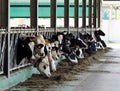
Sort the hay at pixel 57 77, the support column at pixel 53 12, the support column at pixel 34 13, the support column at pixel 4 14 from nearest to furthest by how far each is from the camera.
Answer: the support column at pixel 4 14 < the hay at pixel 57 77 < the support column at pixel 34 13 < the support column at pixel 53 12

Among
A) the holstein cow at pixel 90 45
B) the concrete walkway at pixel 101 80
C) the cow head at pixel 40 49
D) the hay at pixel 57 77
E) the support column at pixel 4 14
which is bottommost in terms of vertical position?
the concrete walkway at pixel 101 80

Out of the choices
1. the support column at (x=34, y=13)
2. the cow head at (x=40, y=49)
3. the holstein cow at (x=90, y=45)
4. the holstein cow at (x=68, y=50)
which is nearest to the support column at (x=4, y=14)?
the cow head at (x=40, y=49)

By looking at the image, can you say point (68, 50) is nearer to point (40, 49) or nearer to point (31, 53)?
point (40, 49)

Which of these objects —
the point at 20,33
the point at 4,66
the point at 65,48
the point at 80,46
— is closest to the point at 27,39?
the point at 20,33

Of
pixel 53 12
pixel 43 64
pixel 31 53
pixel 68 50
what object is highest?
pixel 53 12

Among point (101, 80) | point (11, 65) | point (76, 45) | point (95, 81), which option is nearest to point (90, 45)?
point (76, 45)

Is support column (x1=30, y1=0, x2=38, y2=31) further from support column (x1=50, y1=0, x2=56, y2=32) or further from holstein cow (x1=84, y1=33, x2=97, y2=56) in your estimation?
holstein cow (x1=84, y1=33, x2=97, y2=56)

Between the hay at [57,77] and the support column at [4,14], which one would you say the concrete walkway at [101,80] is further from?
the support column at [4,14]

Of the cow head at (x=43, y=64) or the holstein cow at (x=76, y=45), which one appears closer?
the cow head at (x=43, y=64)

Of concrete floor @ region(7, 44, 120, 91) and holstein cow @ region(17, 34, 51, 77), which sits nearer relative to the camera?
concrete floor @ region(7, 44, 120, 91)

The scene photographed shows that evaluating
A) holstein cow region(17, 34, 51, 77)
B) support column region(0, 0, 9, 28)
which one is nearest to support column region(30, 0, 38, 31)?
holstein cow region(17, 34, 51, 77)

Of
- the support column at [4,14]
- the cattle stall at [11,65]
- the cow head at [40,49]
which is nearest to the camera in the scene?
the cattle stall at [11,65]

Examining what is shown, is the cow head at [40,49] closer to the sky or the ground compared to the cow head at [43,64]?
closer to the sky

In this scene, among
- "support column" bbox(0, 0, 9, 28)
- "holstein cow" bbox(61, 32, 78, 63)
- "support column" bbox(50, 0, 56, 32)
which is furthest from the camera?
"support column" bbox(50, 0, 56, 32)
